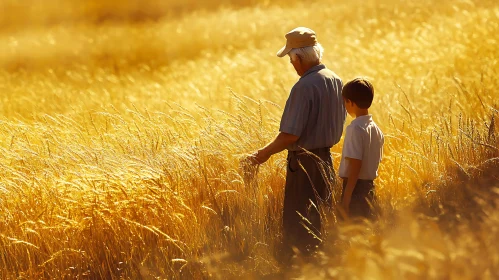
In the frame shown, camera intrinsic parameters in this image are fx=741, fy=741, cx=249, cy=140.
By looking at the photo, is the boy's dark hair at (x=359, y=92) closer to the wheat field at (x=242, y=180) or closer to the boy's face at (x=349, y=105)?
the boy's face at (x=349, y=105)

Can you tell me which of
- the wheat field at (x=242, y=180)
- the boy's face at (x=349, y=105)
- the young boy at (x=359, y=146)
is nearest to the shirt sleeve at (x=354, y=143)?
the young boy at (x=359, y=146)

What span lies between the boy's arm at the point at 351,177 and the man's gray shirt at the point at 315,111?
24 centimetres

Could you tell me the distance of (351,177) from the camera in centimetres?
457

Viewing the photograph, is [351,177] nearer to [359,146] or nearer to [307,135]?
[359,146]

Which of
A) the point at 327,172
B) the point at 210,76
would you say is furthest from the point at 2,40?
the point at 327,172

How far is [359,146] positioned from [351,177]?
0.20m

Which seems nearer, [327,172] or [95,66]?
[327,172]

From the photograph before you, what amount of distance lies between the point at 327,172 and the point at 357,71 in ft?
18.3

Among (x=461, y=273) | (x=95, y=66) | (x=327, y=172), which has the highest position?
(x=95, y=66)

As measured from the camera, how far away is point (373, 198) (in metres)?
4.80

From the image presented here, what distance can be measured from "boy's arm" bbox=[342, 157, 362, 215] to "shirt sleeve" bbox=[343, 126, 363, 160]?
1.4 inches

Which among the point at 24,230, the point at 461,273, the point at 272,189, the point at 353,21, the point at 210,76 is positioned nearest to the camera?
the point at 461,273

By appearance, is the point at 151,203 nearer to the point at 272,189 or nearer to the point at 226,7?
the point at 272,189

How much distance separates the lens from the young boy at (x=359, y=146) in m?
4.52
